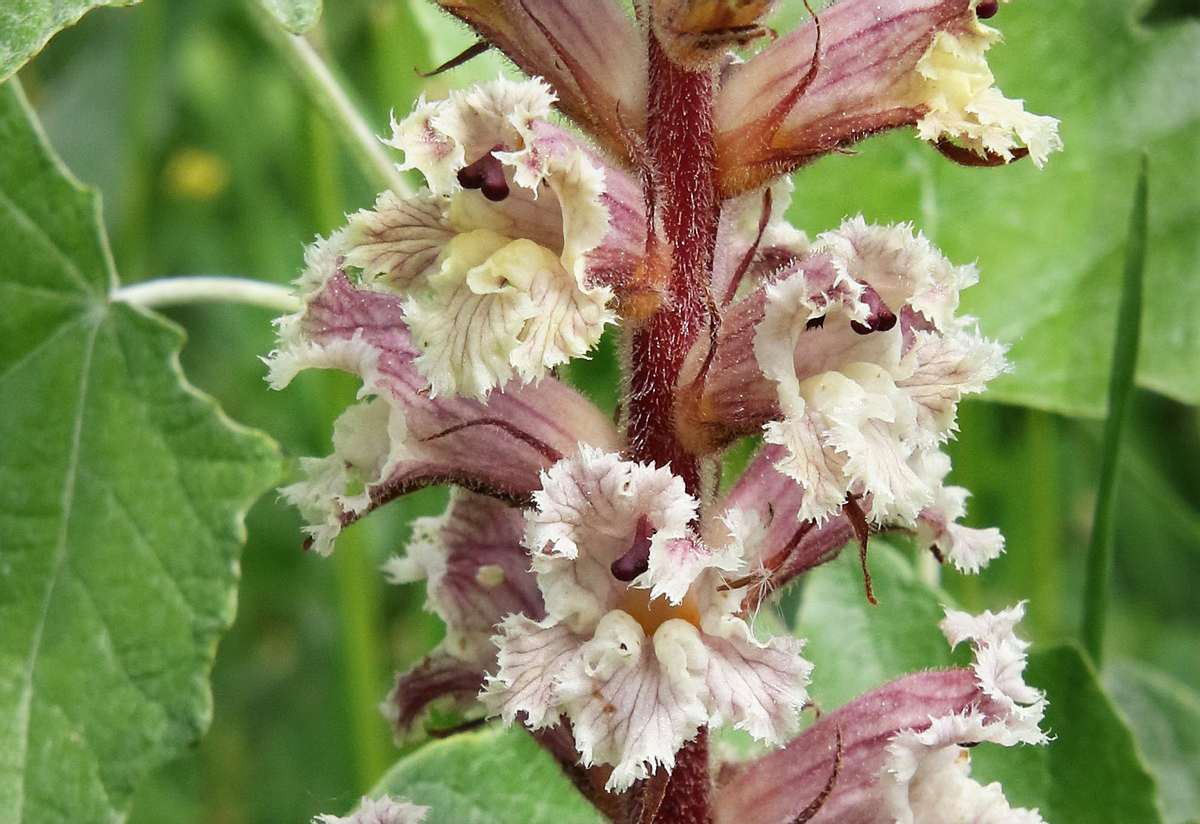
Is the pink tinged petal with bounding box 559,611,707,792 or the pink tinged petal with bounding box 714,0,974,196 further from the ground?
the pink tinged petal with bounding box 714,0,974,196

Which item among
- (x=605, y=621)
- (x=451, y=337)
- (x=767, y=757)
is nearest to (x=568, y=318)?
(x=451, y=337)

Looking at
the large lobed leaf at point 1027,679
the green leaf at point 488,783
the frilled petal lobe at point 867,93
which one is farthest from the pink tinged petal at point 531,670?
the large lobed leaf at point 1027,679

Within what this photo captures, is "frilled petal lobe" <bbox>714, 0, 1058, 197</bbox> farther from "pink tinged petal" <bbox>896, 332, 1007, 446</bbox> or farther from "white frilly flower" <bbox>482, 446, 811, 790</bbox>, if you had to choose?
"white frilly flower" <bbox>482, 446, 811, 790</bbox>

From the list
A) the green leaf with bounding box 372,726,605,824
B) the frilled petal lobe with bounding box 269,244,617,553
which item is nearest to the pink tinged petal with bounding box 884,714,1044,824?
the frilled petal lobe with bounding box 269,244,617,553

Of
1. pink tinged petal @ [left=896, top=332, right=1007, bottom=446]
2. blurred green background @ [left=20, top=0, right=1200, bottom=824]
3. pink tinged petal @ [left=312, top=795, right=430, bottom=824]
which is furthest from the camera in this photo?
blurred green background @ [left=20, top=0, right=1200, bottom=824]

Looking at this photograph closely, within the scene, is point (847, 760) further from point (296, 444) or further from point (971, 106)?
point (296, 444)

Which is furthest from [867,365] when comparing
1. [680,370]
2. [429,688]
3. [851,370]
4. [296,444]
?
[296,444]

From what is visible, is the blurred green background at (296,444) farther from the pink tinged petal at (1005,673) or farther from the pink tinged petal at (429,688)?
the pink tinged petal at (1005,673)
